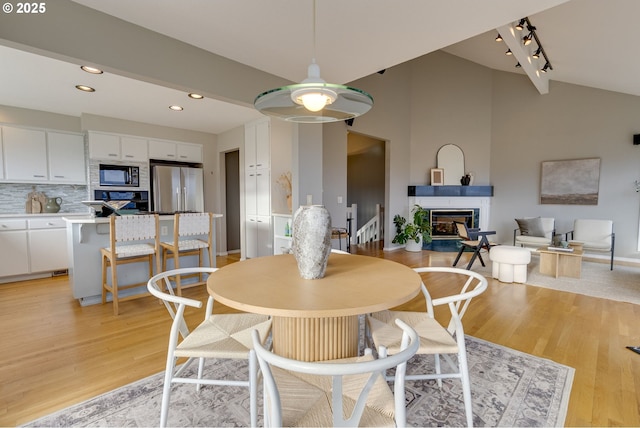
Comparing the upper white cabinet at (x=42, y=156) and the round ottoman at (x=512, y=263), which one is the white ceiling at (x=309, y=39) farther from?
the round ottoman at (x=512, y=263)

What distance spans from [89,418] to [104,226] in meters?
2.20

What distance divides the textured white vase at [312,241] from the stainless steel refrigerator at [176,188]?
4.40m

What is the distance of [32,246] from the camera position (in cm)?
393

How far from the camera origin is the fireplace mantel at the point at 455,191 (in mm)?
6602

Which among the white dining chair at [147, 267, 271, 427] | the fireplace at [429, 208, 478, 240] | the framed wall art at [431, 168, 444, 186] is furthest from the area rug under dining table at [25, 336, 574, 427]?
the framed wall art at [431, 168, 444, 186]

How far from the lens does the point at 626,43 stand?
3.41 meters

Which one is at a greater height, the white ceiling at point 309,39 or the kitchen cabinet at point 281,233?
the white ceiling at point 309,39

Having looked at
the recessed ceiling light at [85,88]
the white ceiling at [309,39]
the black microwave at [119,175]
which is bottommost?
the black microwave at [119,175]

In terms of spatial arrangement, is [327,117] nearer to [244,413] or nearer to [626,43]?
[244,413]

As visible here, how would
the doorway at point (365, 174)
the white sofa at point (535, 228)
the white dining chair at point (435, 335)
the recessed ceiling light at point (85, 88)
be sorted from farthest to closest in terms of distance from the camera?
the doorway at point (365, 174), the white sofa at point (535, 228), the recessed ceiling light at point (85, 88), the white dining chair at point (435, 335)

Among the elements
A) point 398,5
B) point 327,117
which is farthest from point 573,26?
point 327,117

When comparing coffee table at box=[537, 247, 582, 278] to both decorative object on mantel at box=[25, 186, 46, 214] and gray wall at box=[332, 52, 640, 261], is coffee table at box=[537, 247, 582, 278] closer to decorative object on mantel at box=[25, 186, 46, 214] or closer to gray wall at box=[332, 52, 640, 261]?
gray wall at box=[332, 52, 640, 261]

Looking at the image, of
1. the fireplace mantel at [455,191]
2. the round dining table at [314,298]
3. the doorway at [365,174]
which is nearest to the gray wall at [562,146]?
the fireplace mantel at [455,191]

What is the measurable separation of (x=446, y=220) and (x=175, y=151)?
5890 millimetres
